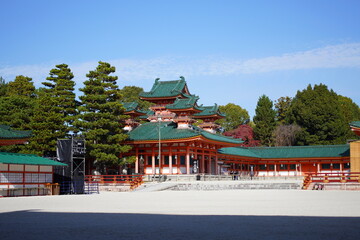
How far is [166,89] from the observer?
61.6m

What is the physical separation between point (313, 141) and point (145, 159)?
3511cm

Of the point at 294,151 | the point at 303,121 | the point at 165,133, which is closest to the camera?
the point at 165,133

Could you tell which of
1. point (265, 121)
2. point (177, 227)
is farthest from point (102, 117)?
point (265, 121)

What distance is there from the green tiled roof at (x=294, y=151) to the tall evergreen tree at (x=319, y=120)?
951cm

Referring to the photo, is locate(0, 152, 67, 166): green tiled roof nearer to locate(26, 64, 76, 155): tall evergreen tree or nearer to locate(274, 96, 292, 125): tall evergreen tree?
locate(26, 64, 76, 155): tall evergreen tree

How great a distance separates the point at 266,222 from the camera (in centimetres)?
1188

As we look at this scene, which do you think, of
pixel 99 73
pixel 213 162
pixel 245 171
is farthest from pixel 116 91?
pixel 245 171

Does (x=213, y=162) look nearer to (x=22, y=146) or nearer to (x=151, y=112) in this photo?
(x=151, y=112)

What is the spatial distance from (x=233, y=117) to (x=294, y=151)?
91.6ft

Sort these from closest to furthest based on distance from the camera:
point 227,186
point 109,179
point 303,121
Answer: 1. point 227,186
2. point 109,179
3. point 303,121

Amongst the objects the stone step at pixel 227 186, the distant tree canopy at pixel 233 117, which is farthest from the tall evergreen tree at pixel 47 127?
the distant tree canopy at pixel 233 117

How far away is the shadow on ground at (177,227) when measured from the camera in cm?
A: 966

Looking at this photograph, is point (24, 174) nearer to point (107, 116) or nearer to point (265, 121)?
point (107, 116)

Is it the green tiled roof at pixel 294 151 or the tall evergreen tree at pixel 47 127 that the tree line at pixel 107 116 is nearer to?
the tall evergreen tree at pixel 47 127
